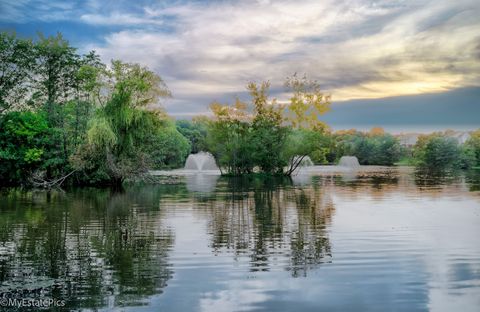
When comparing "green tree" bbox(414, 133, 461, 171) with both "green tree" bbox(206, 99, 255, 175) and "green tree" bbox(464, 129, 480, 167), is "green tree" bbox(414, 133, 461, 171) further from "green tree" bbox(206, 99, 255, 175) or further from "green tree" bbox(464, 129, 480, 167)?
"green tree" bbox(206, 99, 255, 175)

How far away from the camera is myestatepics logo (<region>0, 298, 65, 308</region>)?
6875 millimetres

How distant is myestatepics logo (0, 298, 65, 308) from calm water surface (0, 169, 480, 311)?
0.17 meters

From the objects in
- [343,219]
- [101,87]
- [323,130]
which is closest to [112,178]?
[101,87]

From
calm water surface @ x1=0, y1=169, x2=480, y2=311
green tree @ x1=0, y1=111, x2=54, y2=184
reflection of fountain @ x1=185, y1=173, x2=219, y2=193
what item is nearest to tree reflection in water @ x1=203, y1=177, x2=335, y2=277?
calm water surface @ x1=0, y1=169, x2=480, y2=311

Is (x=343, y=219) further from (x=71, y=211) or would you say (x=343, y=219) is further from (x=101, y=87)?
(x=101, y=87)

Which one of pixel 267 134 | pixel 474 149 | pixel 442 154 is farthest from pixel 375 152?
pixel 267 134

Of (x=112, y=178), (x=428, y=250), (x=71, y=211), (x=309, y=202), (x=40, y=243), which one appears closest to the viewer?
(x=428, y=250)

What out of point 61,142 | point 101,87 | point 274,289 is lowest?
point 274,289

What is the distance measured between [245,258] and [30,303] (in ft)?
14.3

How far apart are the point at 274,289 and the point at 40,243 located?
6.59 metres

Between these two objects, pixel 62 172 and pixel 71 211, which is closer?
pixel 71 211

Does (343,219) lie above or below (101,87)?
below

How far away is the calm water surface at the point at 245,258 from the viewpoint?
7.28m

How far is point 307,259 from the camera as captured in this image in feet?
32.4
